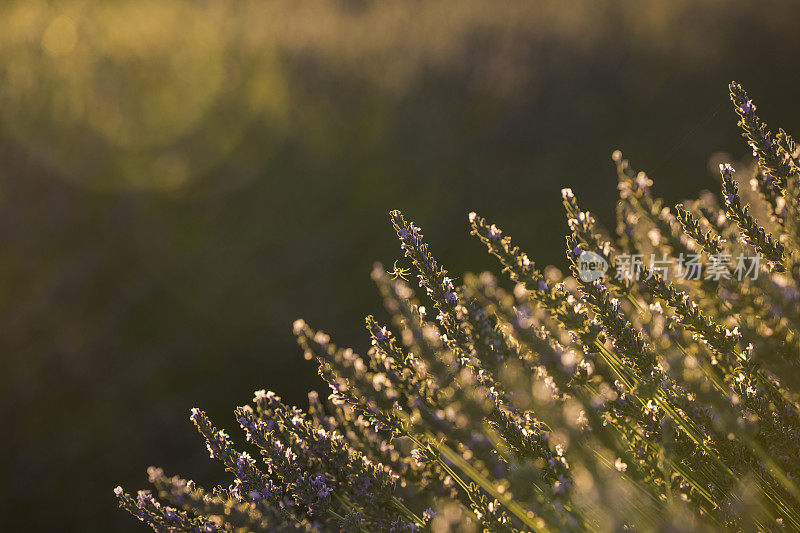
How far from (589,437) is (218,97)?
17.5 ft

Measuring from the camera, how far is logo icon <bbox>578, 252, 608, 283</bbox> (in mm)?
1232

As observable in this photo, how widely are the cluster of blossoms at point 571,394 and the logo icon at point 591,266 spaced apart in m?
0.01

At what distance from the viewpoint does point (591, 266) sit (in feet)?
4.26

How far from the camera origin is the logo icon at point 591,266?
48.5 inches

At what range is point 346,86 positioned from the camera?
551cm

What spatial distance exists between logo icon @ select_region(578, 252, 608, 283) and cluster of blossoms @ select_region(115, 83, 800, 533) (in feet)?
0.04

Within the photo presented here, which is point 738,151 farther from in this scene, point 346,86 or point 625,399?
point 625,399

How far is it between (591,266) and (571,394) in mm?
289

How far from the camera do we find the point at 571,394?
1.18m

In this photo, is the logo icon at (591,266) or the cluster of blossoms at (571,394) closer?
the cluster of blossoms at (571,394)

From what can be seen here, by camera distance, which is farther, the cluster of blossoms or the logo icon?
the logo icon

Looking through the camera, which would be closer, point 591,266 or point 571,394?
point 571,394

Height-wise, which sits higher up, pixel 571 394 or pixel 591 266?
pixel 591 266

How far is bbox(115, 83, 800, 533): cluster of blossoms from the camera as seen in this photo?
1068mm
